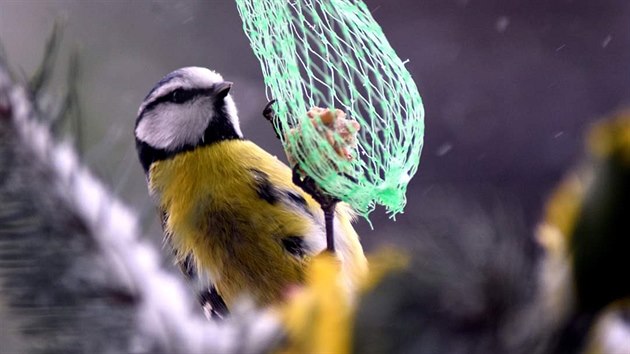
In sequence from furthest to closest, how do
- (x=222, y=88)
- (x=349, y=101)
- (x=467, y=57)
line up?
(x=467, y=57) < (x=222, y=88) < (x=349, y=101)

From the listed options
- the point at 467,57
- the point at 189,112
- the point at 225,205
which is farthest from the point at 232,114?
the point at 467,57

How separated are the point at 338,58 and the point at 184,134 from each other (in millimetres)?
353

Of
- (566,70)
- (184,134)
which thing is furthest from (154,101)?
(566,70)

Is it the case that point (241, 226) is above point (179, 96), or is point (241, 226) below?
below

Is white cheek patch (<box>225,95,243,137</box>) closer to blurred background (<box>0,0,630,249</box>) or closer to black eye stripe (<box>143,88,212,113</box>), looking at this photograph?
black eye stripe (<box>143,88,212,113</box>)

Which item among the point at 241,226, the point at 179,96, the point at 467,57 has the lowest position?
the point at 467,57

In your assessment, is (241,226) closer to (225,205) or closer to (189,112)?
(225,205)

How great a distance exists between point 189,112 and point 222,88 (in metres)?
0.09

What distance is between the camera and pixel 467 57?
222cm

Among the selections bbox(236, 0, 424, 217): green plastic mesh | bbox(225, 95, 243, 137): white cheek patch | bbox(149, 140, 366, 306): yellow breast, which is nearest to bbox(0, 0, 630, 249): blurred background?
bbox(225, 95, 243, 137): white cheek patch

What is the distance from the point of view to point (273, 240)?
104 cm

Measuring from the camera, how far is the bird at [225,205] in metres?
1.03

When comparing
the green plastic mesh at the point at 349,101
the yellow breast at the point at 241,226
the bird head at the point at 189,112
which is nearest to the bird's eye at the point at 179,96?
the bird head at the point at 189,112

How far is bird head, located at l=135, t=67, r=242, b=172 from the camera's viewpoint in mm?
1192
